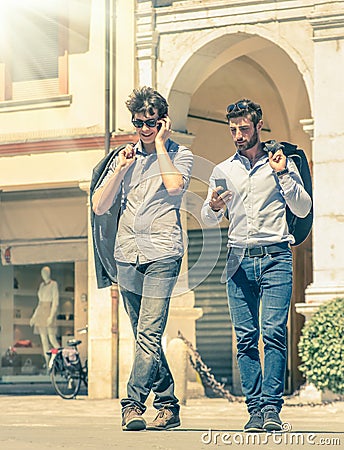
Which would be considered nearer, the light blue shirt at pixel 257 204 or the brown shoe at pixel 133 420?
the brown shoe at pixel 133 420

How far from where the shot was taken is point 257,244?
25.8ft

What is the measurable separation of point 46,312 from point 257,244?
14735mm

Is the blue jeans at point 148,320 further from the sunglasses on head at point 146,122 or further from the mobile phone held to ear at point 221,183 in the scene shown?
the sunglasses on head at point 146,122

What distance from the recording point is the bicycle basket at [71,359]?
1908 centimetres

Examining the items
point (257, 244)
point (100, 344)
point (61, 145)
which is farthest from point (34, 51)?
point (257, 244)

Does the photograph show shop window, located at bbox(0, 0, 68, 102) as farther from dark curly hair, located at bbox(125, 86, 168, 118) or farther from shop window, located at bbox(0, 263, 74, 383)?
dark curly hair, located at bbox(125, 86, 168, 118)

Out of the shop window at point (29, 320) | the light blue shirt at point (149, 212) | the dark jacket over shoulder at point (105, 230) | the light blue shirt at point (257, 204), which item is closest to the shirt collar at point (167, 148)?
the light blue shirt at point (149, 212)

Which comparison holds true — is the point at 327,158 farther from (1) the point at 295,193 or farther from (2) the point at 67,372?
(1) the point at 295,193

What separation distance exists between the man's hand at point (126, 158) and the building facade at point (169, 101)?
8222 millimetres

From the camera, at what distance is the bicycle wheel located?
A: 61.2 ft

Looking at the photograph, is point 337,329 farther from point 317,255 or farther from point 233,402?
point 233,402

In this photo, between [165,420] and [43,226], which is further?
[43,226]

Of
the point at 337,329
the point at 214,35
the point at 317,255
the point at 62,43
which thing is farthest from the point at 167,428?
the point at 62,43

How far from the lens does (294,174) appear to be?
25.5 ft
